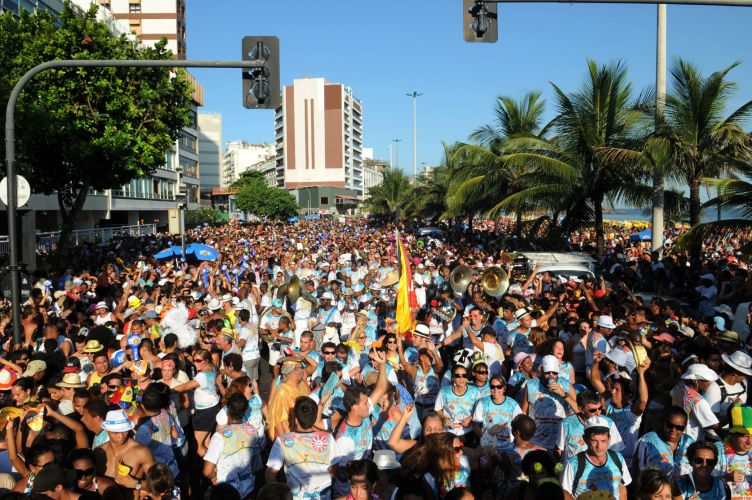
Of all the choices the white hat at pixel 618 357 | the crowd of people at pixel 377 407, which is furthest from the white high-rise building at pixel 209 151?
the white hat at pixel 618 357

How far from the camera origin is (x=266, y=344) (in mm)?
A: 9891

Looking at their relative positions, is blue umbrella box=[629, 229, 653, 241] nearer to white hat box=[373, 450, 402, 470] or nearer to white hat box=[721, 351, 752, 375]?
white hat box=[721, 351, 752, 375]

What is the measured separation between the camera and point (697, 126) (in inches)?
530

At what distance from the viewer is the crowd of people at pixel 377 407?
4.13 meters

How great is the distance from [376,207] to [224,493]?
2258 inches

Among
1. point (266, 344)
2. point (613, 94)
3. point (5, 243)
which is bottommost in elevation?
point (266, 344)

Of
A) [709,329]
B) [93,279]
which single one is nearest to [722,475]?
[709,329]

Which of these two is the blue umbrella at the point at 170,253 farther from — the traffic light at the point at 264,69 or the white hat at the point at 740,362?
the white hat at the point at 740,362

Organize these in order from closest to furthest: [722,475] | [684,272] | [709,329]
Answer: [722,475] < [709,329] < [684,272]

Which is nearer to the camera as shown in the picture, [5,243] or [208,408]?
[208,408]

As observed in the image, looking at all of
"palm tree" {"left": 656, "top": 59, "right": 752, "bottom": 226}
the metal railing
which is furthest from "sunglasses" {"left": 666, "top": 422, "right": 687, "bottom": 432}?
the metal railing

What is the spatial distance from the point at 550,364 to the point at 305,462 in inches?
103

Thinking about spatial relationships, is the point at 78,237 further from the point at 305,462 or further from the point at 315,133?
the point at 315,133

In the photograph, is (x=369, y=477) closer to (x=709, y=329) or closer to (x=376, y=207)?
(x=709, y=329)
